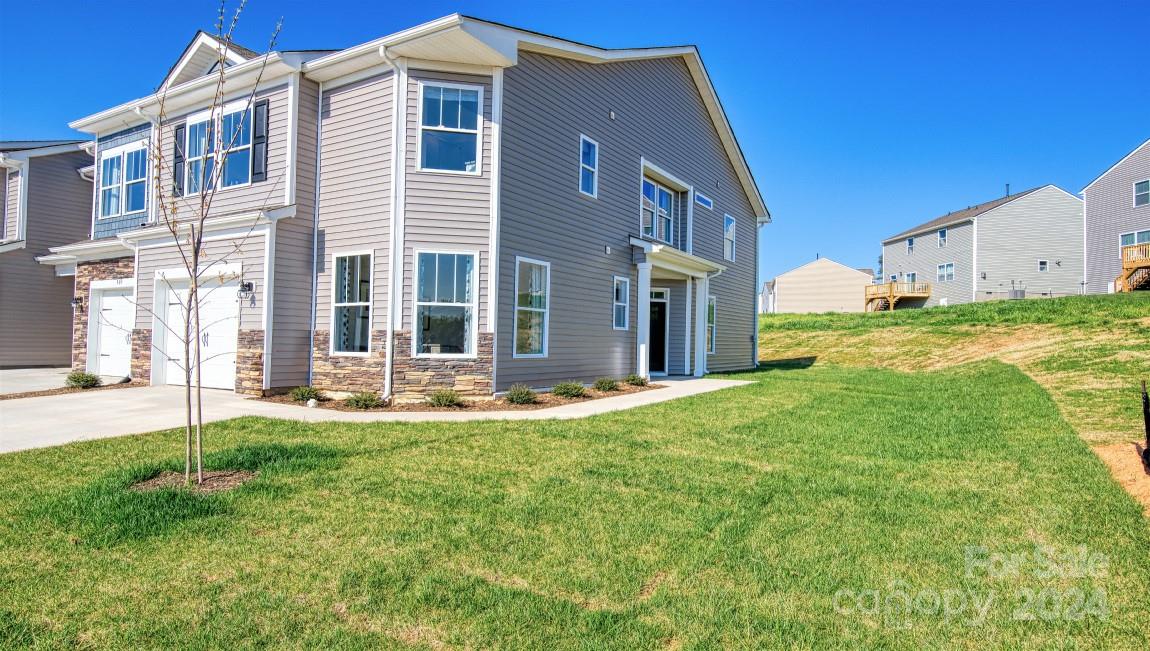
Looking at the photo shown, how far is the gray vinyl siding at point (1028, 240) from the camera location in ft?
107

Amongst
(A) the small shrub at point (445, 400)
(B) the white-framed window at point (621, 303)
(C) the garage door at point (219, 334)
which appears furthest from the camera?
(B) the white-framed window at point (621, 303)

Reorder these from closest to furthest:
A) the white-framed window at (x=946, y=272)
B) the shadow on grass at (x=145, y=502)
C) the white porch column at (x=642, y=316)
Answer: the shadow on grass at (x=145, y=502) < the white porch column at (x=642, y=316) < the white-framed window at (x=946, y=272)

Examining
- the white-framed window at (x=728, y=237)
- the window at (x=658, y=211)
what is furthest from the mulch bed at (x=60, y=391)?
the white-framed window at (x=728, y=237)

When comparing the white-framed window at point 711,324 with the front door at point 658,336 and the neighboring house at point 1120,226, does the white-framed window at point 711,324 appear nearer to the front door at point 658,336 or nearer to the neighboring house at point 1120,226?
the front door at point 658,336

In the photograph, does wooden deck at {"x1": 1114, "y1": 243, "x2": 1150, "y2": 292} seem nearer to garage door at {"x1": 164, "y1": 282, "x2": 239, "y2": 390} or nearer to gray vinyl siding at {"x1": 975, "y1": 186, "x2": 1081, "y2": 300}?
gray vinyl siding at {"x1": 975, "y1": 186, "x2": 1081, "y2": 300}

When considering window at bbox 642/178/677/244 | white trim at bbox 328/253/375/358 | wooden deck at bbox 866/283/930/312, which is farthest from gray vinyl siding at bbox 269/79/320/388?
wooden deck at bbox 866/283/930/312

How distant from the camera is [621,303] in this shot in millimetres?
14312

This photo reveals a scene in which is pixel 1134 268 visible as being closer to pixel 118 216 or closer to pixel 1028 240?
pixel 1028 240

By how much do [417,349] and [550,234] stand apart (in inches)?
133

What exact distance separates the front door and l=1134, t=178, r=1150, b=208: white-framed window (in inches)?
964

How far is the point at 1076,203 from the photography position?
3297 centimetres

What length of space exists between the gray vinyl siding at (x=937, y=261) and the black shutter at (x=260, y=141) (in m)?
34.6

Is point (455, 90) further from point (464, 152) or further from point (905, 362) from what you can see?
point (905, 362)

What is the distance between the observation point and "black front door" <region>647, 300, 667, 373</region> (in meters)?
17.1
